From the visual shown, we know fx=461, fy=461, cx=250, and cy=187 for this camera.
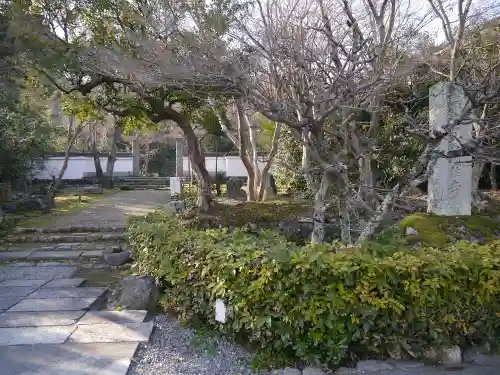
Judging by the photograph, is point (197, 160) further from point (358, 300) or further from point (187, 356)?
point (358, 300)

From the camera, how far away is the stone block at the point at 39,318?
4.26 m

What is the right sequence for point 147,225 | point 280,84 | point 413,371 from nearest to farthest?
point 413,371 → point 280,84 → point 147,225

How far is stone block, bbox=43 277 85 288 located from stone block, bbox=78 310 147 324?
1.29 m

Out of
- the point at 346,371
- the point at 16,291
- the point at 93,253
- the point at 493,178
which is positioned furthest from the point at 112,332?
the point at 493,178

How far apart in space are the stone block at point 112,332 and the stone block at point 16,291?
5.22 ft

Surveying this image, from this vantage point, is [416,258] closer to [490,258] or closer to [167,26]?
A: [490,258]

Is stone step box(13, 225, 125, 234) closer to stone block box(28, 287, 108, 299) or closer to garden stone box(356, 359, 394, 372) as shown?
stone block box(28, 287, 108, 299)

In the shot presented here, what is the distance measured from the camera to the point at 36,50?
24.9 ft

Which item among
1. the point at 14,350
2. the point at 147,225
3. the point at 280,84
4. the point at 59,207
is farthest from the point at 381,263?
the point at 59,207

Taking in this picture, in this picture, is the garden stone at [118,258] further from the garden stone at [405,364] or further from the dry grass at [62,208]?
the garden stone at [405,364]

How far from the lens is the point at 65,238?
8.88 metres

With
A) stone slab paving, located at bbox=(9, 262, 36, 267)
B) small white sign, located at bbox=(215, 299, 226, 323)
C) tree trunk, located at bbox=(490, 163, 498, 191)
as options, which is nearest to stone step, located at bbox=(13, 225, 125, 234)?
stone slab paving, located at bbox=(9, 262, 36, 267)

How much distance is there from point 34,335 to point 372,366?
282 centimetres

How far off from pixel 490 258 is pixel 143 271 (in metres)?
3.58
